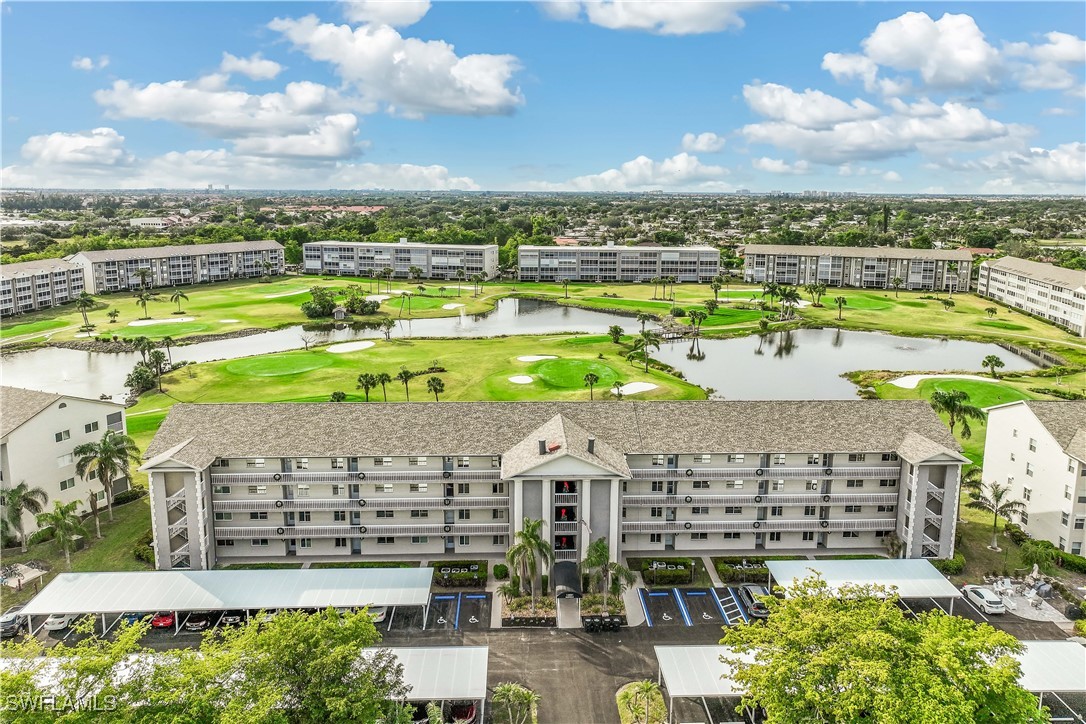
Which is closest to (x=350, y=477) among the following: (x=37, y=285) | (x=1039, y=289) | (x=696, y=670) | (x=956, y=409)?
(x=696, y=670)

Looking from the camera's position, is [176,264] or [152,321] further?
[176,264]

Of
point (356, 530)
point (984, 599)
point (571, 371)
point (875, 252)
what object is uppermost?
point (875, 252)

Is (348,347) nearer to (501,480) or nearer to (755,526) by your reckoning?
(501,480)

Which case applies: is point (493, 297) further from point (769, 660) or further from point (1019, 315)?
point (769, 660)

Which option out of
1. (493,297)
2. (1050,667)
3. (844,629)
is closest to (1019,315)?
(493,297)

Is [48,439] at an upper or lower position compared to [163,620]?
upper

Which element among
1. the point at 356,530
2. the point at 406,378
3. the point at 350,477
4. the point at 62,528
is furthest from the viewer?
the point at 406,378
